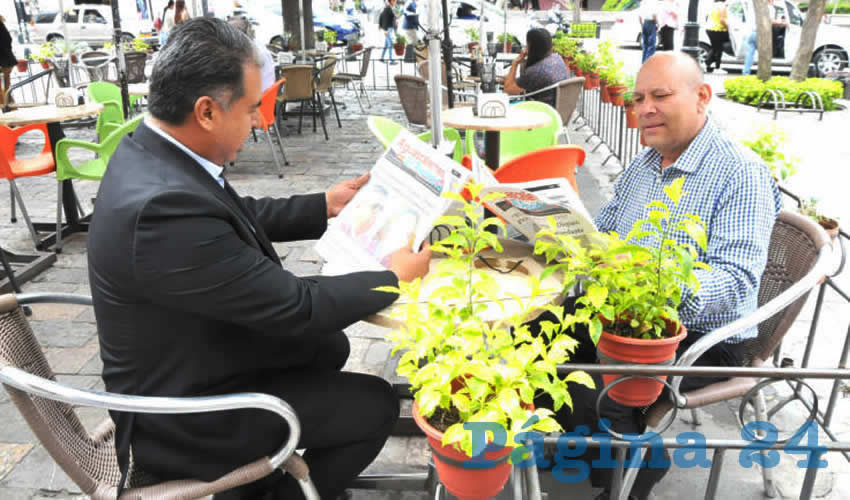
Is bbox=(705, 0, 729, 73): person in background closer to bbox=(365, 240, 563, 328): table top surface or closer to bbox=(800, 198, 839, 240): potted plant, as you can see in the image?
bbox=(800, 198, 839, 240): potted plant

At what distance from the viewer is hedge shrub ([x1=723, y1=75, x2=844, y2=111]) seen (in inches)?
396

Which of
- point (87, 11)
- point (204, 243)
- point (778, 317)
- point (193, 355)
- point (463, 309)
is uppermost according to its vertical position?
point (87, 11)

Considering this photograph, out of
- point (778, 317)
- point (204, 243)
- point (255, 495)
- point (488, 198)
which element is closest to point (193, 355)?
point (204, 243)

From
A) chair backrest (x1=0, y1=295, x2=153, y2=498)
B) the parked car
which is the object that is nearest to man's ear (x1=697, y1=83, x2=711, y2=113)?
chair backrest (x1=0, y1=295, x2=153, y2=498)

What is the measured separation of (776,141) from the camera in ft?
11.3

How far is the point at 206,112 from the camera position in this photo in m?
1.54

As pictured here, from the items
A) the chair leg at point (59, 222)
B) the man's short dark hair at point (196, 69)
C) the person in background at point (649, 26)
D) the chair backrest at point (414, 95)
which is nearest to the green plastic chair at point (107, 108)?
the chair leg at point (59, 222)

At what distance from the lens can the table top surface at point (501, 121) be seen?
13.4 ft

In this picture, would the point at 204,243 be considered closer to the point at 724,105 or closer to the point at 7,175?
the point at 7,175

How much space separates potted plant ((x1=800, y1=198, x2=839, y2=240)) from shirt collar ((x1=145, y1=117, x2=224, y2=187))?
2737mm

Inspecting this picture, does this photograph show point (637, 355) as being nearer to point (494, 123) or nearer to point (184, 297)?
point (184, 297)

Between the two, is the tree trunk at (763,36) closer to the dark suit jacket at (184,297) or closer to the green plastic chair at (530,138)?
the green plastic chair at (530,138)

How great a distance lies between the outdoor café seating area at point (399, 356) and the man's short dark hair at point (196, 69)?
2.15ft

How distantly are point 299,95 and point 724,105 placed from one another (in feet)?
23.6
